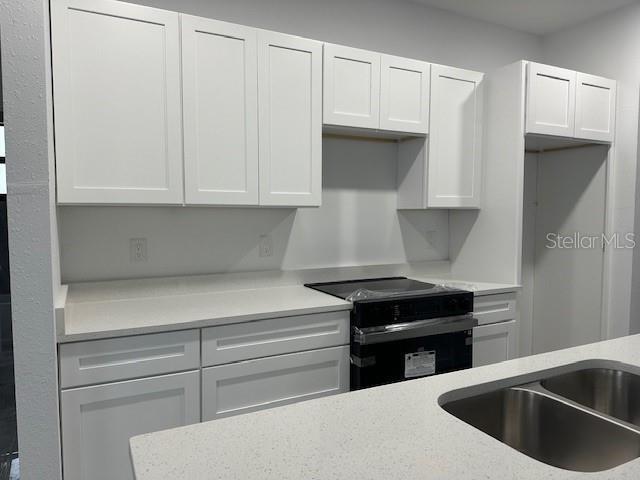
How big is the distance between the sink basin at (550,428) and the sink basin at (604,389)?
14 centimetres

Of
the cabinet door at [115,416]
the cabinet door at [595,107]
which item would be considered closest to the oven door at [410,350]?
the cabinet door at [115,416]

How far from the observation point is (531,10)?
321 cm

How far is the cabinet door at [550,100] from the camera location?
9.19 ft

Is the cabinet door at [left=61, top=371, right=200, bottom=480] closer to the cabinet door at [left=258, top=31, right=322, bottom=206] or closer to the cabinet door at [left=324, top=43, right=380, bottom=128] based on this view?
the cabinet door at [left=258, top=31, right=322, bottom=206]

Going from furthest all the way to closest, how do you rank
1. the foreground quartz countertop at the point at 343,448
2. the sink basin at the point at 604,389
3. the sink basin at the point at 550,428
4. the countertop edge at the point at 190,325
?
1. the countertop edge at the point at 190,325
2. the sink basin at the point at 604,389
3. the sink basin at the point at 550,428
4. the foreground quartz countertop at the point at 343,448

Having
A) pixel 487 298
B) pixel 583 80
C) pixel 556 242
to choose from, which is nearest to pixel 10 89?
pixel 487 298

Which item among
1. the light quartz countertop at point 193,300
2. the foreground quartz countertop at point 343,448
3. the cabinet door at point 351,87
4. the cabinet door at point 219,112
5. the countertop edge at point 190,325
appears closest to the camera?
the foreground quartz countertop at point 343,448

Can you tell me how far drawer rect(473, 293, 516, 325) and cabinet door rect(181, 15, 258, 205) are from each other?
57.0 inches

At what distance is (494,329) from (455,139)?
1189 mm

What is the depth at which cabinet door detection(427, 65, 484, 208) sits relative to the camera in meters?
2.82

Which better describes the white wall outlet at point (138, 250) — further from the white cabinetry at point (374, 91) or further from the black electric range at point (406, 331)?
the white cabinetry at point (374, 91)

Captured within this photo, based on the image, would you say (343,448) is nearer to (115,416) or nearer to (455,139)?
(115,416)

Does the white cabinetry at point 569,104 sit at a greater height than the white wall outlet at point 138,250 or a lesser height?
greater

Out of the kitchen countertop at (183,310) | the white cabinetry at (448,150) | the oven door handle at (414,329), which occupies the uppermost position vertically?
the white cabinetry at (448,150)
